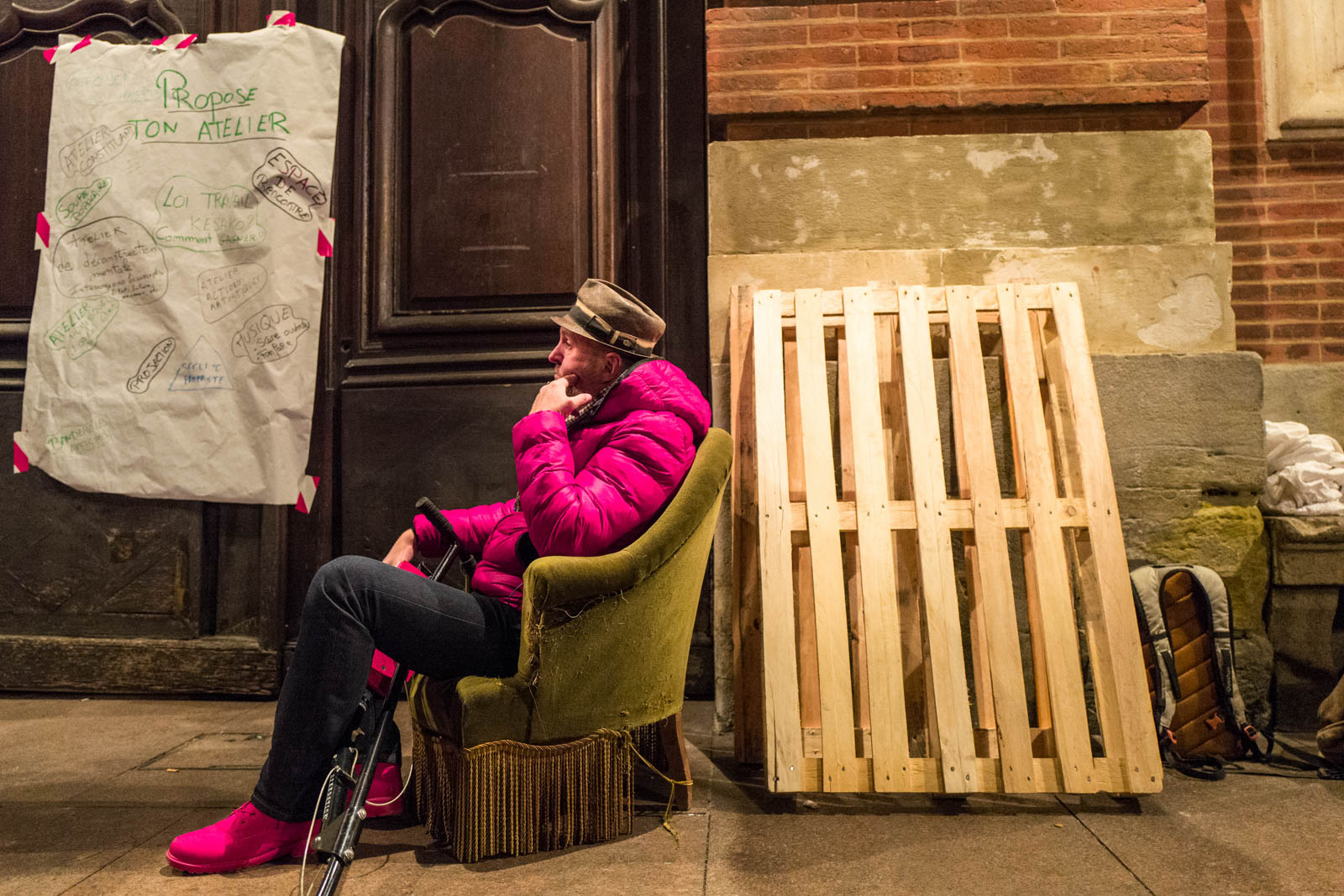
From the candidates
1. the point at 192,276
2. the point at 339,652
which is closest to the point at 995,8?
the point at 339,652

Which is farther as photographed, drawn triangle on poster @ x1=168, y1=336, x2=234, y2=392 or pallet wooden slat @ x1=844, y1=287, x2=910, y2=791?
drawn triangle on poster @ x1=168, y1=336, x2=234, y2=392

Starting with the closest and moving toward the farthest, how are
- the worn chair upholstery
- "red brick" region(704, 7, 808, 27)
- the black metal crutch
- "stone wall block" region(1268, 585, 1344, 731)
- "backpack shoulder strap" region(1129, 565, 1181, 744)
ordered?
the black metal crutch < the worn chair upholstery < "backpack shoulder strap" region(1129, 565, 1181, 744) < "stone wall block" region(1268, 585, 1344, 731) < "red brick" region(704, 7, 808, 27)

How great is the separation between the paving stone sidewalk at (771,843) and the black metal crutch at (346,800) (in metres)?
0.15

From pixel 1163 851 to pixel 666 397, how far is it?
5.31 feet

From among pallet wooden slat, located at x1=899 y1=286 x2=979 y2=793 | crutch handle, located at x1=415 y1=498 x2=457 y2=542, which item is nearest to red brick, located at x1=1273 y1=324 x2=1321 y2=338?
pallet wooden slat, located at x1=899 y1=286 x2=979 y2=793

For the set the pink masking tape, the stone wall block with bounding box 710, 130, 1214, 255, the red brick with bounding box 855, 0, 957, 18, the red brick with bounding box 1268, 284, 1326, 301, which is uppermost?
the red brick with bounding box 855, 0, 957, 18

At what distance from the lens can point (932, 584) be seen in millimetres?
2453

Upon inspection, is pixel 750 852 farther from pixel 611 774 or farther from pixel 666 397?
pixel 666 397

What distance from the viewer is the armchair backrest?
1955 millimetres

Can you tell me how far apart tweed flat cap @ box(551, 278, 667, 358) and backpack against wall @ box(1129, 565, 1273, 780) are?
1.74 metres

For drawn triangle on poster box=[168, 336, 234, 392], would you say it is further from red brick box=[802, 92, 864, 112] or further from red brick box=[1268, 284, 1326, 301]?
red brick box=[1268, 284, 1326, 301]

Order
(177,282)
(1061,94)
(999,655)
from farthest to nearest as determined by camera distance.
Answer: (177,282) → (1061,94) → (999,655)

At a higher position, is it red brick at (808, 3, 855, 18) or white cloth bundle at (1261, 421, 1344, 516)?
red brick at (808, 3, 855, 18)

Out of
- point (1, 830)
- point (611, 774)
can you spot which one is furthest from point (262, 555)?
point (611, 774)
